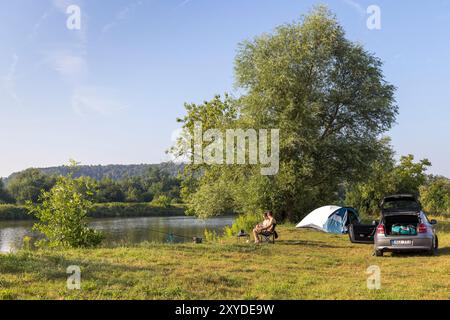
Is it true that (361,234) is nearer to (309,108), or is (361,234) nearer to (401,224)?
(401,224)

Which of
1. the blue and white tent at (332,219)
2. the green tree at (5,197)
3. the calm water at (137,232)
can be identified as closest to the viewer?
the blue and white tent at (332,219)

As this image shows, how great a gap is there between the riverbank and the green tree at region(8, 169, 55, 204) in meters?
17.5

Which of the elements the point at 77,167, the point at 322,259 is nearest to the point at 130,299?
the point at 322,259

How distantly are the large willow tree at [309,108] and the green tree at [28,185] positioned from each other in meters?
81.5

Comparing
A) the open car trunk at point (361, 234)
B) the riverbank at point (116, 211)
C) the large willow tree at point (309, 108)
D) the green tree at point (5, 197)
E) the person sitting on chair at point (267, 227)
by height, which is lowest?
the riverbank at point (116, 211)

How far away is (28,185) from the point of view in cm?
9919

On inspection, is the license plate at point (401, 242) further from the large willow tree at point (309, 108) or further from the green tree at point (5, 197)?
the green tree at point (5, 197)

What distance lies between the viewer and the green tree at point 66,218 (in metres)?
15.3

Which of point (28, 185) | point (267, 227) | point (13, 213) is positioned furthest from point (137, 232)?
point (28, 185)

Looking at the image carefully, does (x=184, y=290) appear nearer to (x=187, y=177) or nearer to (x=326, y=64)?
(x=326, y=64)

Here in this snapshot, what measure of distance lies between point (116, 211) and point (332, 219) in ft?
236

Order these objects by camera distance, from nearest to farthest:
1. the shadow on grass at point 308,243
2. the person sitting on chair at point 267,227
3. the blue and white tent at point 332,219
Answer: the person sitting on chair at point 267,227 → the shadow on grass at point 308,243 → the blue and white tent at point 332,219

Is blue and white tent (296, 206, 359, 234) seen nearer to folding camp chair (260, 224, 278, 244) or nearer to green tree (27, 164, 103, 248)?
folding camp chair (260, 224, 278, 244)

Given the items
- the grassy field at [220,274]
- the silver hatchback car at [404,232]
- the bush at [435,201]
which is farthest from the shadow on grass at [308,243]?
the bush at [435,201]
